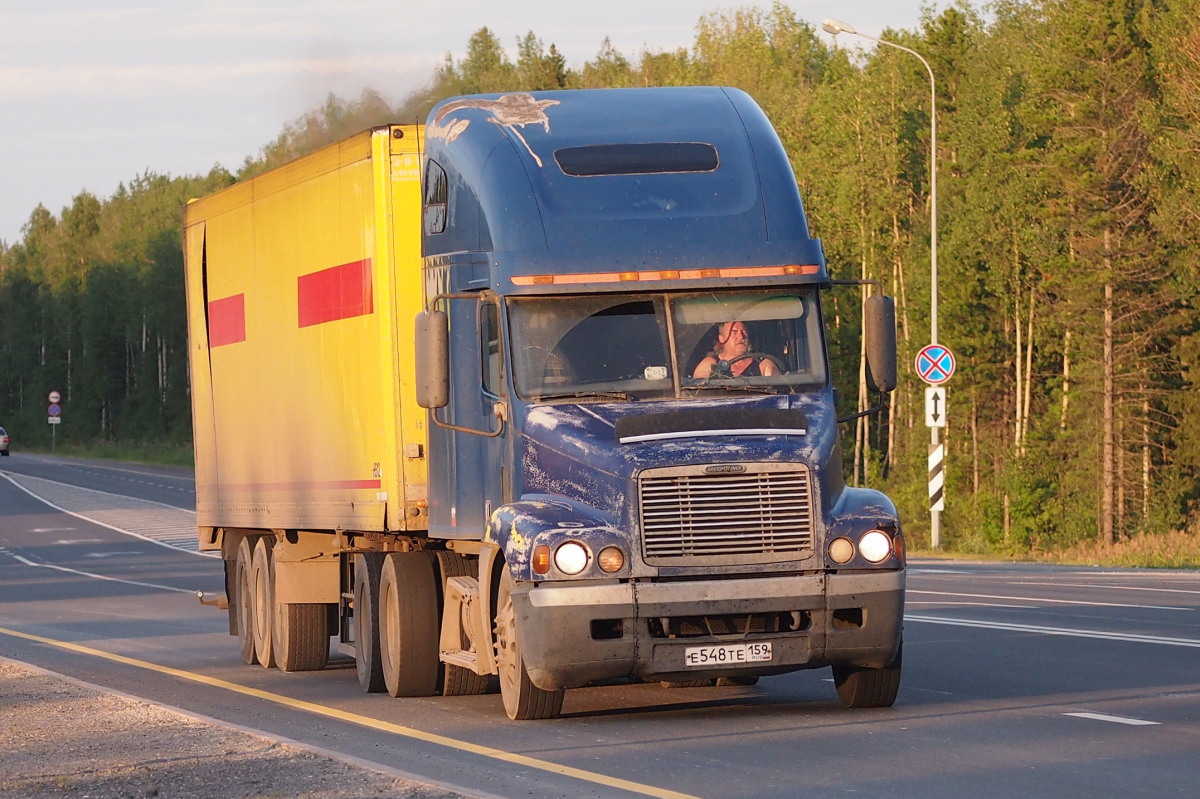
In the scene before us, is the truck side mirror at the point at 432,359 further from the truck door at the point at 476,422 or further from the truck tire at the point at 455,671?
the truck tire at the point at 455,671

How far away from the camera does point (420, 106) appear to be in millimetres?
16047

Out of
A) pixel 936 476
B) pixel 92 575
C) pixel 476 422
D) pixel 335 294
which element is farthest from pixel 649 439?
pixel 936 476

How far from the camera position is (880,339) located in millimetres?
12609

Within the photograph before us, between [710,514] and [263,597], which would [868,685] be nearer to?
[710,514]

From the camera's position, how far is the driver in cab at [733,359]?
12.5 metres

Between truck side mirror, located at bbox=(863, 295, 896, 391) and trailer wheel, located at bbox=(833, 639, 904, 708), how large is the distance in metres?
1.64

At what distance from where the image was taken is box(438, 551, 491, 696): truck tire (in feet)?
47.2

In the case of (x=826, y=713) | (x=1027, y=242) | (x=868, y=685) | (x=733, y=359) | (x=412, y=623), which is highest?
(x=1027, y=242)

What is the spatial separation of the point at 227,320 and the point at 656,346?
7.40 meters

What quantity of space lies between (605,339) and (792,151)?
68.7m

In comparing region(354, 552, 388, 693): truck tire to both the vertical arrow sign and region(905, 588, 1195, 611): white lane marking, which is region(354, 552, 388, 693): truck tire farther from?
the vertical arrow sign

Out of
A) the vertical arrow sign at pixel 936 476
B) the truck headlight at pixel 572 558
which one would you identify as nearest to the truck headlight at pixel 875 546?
A: the truck headlight at pixel 572 558

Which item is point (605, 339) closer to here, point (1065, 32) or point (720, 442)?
point (720, 442)

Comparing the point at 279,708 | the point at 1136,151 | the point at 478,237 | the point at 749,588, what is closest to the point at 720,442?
the point at 749,588
